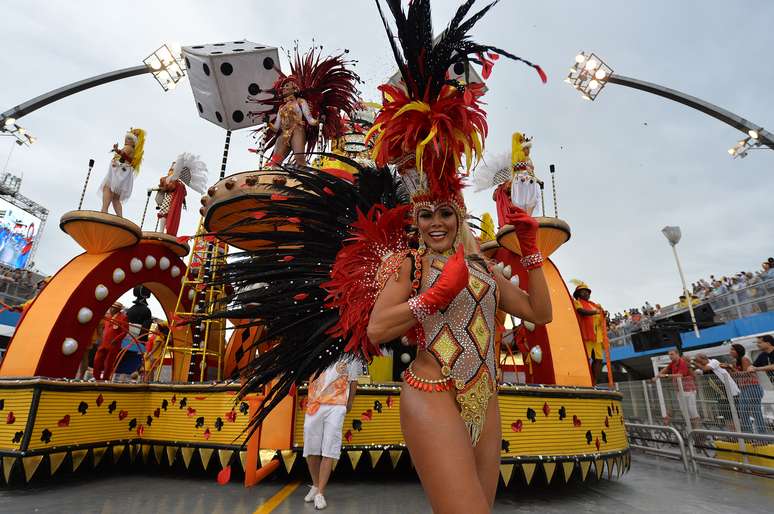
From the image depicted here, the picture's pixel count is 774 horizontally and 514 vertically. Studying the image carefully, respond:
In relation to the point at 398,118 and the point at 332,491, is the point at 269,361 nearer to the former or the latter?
the point at 398,118

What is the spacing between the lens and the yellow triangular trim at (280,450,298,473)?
462 centimetres

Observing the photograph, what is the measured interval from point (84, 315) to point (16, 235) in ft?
126

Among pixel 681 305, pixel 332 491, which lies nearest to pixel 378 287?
pixel 332 491

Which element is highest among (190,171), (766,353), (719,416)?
(190,171)

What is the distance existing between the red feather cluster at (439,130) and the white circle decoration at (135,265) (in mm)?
5668

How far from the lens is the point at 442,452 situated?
5.13 feet

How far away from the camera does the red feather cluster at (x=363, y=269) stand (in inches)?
80.6

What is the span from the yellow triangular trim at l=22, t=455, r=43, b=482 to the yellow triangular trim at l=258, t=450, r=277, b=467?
2.18 metres

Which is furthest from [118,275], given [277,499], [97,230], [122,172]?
[277,499]

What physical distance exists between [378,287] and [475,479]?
2.86 ft

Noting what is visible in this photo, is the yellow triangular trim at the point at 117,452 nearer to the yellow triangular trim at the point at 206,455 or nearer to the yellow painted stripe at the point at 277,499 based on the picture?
the yellow triangular trim at the point at 206,455

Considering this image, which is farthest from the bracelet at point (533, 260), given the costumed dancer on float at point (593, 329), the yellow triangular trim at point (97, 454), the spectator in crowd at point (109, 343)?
the spectator in crowd at point (109, 343)

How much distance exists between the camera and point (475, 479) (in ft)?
5.04

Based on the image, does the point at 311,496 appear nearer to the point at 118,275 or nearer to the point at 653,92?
the point at 118,275
